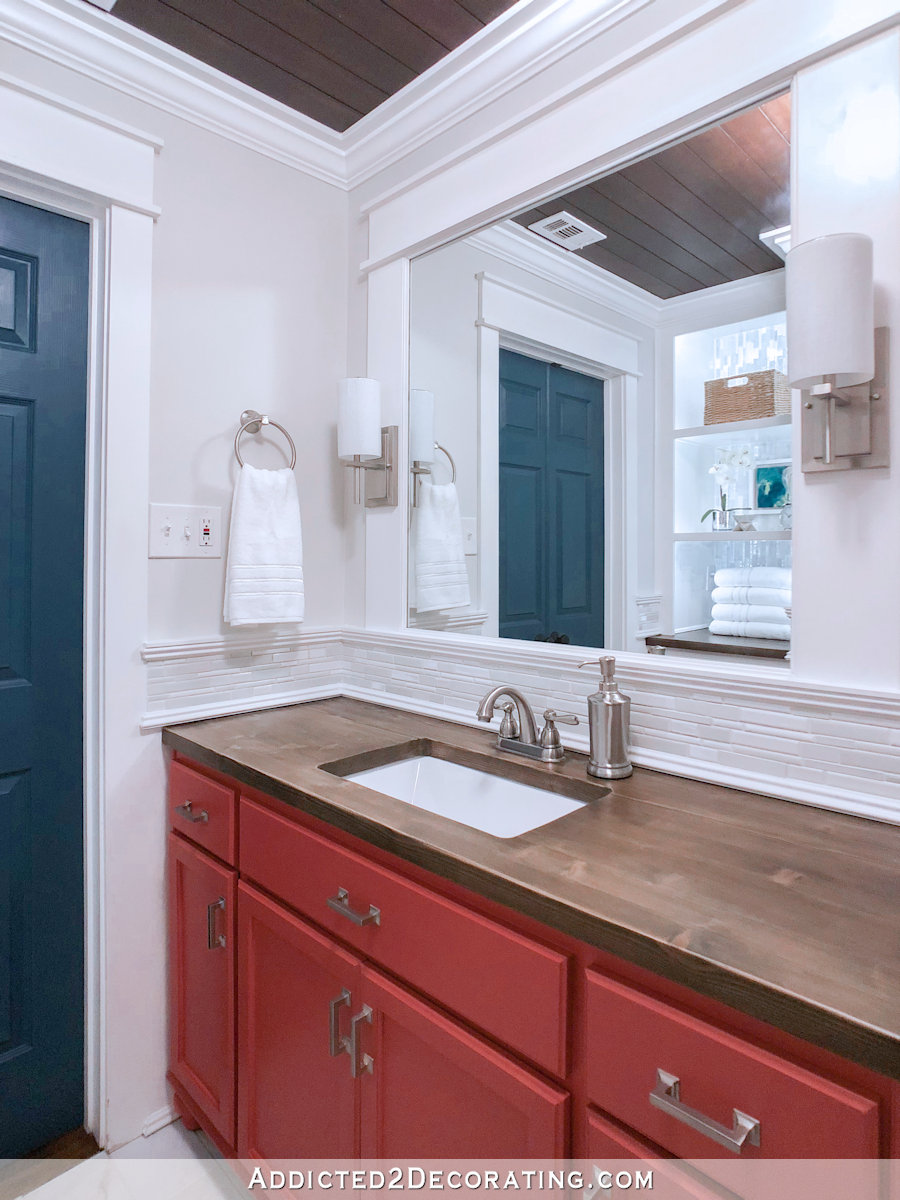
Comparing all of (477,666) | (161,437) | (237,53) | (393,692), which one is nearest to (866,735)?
(477,666)

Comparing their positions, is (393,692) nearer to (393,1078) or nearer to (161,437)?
(161,437)

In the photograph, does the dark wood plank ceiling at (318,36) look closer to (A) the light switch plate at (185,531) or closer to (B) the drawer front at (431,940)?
(A) the light switch plate at (185,531)

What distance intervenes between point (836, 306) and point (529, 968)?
3.16ft

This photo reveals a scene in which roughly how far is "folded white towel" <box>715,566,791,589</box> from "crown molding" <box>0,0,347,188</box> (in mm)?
1566

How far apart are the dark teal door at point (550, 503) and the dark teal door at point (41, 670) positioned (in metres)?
0.96

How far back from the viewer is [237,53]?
1.62 meters

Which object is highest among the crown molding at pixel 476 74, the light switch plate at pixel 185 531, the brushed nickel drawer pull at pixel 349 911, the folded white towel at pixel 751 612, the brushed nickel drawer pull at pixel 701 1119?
the crown molding at pixel 476 74

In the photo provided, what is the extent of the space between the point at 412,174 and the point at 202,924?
1.86 metres

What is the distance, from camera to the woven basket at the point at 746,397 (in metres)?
1.20

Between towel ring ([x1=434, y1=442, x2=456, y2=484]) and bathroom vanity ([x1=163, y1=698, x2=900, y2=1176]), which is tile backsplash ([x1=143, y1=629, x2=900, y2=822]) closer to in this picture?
bathroom vanity ([x1=163, y1=698, x2=900, y2=1176])

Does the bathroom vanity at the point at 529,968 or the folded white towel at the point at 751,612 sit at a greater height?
the folded white towel at the point at 751,612

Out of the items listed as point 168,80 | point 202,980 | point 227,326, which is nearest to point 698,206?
point 227,326

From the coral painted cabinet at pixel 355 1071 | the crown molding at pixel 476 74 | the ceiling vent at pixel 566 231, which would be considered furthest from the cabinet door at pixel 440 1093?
the crown molding at pixel 476 74

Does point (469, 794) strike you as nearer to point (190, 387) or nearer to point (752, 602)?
point (752, 602)
